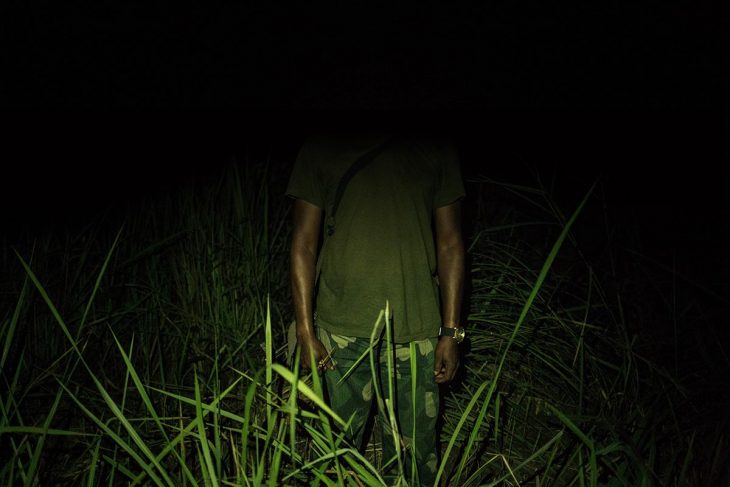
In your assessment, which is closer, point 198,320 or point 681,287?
point 198,320

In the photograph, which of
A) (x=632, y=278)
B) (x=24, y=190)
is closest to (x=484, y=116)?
(x=632, y=278)

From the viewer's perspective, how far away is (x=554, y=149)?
83.4 inches

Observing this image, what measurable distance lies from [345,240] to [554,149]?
5.22 feet

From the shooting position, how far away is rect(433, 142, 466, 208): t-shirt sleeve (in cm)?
103

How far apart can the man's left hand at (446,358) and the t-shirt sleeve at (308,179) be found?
1.61 feet

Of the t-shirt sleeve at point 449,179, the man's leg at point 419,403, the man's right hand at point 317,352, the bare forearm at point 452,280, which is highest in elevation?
the t-shirt sleeve at point 449,179

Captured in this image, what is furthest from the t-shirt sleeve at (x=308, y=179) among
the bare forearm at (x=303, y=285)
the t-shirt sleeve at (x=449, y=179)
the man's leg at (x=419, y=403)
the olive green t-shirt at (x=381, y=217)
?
the man's leg at (x=419, y=403)

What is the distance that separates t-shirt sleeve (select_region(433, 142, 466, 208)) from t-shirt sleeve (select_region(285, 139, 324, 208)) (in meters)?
0.31

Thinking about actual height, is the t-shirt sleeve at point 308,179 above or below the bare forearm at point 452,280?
above

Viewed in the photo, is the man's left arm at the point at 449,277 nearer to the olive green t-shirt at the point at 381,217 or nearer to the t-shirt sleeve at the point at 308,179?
the olive green t-shirt at the point at 381,217

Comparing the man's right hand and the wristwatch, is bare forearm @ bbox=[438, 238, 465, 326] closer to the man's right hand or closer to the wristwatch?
the wristwatch

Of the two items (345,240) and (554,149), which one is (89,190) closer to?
(345,240)

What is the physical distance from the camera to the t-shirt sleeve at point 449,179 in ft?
3.39

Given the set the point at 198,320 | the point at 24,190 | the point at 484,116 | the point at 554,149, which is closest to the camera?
the point at 198,320
